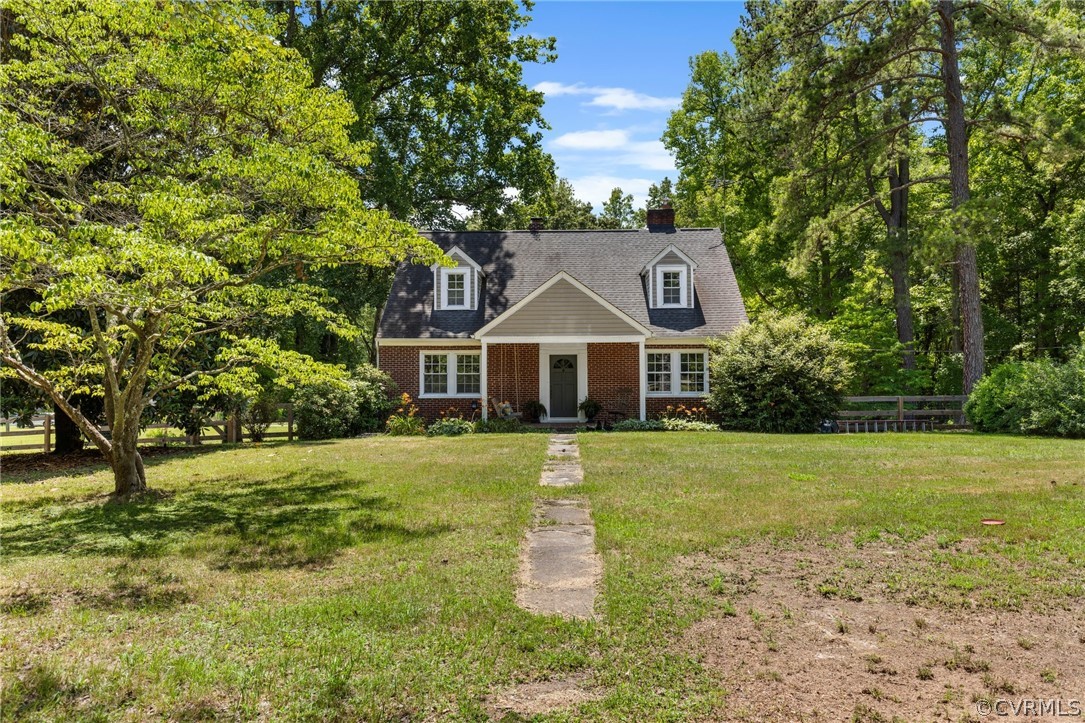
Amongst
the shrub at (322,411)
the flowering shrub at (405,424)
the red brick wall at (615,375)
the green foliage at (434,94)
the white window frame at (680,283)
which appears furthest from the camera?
the green foliage at (434,94)

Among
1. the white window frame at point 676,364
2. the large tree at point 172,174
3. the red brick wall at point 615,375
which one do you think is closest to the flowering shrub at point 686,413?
the white window frame at point 676,364

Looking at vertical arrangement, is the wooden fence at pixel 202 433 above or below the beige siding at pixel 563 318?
below

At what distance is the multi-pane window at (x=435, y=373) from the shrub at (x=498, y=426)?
2593 millimetres

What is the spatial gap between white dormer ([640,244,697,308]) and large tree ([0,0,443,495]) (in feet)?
45.0

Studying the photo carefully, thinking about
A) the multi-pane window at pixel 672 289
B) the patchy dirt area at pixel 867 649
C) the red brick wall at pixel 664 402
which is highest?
the multi-pane window at pixel 672 289

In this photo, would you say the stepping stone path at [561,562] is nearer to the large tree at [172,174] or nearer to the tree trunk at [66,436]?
the large tree at [172,174]

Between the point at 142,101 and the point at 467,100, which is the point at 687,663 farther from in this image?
the point at 467,100

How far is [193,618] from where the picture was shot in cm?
472

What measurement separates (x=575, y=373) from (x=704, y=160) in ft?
59.5

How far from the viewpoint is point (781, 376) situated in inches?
731

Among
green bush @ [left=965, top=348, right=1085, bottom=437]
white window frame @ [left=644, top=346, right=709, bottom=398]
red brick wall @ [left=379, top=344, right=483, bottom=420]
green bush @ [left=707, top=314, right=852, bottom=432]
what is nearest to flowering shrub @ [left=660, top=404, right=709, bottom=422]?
white window frame @ [left=644, top=346, right=709, bottom=398]

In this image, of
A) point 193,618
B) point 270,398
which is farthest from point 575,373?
point 193,618

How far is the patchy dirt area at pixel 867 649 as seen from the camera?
11.6ft

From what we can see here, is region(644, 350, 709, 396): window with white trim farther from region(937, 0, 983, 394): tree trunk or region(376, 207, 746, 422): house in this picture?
region(937, 0, 983, 394): tree trunk
